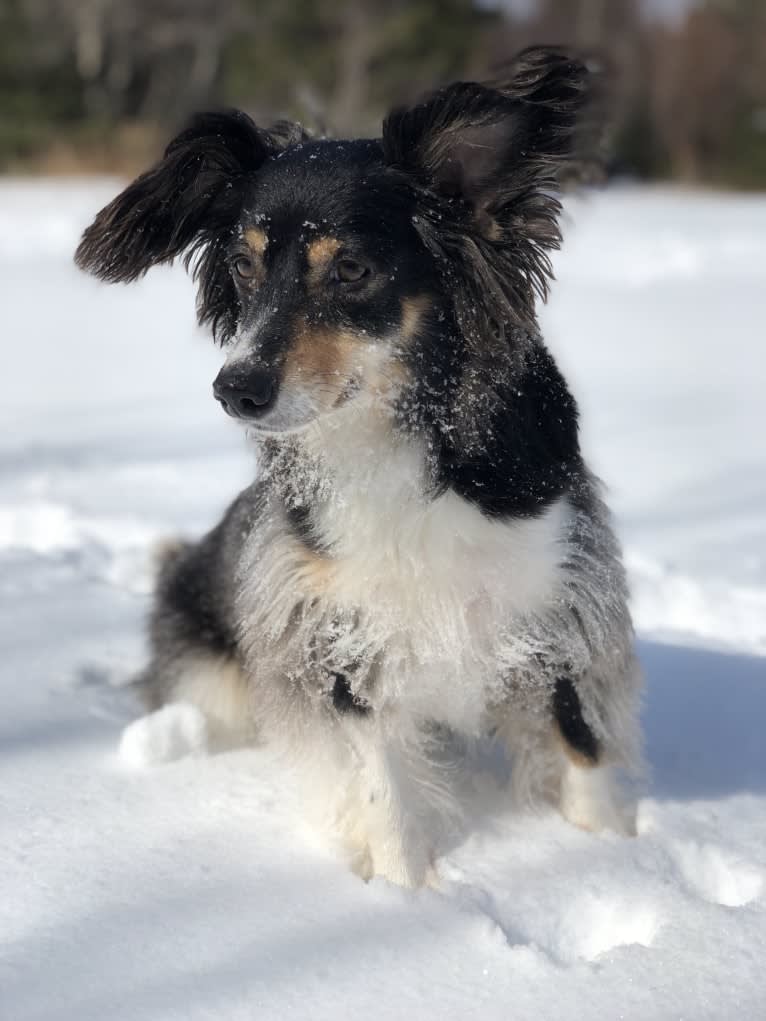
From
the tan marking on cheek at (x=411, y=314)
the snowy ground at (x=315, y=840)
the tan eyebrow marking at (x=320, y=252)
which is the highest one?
the tan eyebrow marking at (x=320, y=252)

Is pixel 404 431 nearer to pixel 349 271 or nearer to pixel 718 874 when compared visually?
pixel 349 271

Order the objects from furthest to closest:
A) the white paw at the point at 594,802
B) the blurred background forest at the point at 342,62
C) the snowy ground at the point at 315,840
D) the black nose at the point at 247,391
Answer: the blurred background forest at the point at 342,62
the white paw at the point at 594,802
the black nose at the point at 247,391
the snowy ground at the point at 315,840

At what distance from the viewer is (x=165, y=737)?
2811 millimetres

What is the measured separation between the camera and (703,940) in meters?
2.06

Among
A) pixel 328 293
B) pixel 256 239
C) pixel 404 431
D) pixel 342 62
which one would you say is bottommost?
pixel 404 431

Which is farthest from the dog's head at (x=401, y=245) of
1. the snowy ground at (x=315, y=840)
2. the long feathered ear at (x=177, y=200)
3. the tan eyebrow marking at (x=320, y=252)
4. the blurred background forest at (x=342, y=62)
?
the blurred background forest at (x=342, y=62)

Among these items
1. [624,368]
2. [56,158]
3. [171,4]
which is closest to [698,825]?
[624,368]

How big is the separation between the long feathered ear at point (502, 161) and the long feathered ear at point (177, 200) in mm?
373

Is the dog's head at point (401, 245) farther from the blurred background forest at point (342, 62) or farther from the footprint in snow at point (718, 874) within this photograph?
the blurred background forest at point (342, 62)

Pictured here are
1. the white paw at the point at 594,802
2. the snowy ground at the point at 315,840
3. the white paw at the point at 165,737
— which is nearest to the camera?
the snowy ground at the point at 315,840

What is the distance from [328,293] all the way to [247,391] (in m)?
0.29

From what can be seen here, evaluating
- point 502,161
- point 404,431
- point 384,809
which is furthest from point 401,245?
point 384,809

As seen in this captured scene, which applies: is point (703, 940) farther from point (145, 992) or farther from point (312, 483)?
→ point (312, 483)

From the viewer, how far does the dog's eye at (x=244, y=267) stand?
7.74 ft
